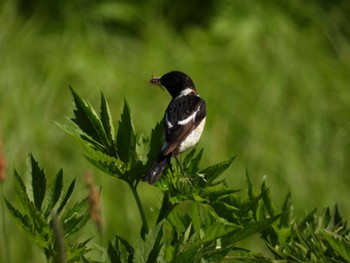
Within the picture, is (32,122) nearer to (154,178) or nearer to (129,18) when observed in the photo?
(129,18)

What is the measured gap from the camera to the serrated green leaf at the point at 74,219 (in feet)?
4.34

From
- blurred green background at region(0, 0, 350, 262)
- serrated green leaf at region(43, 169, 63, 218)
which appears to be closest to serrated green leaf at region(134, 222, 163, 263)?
serrated green leaf at region(43, 169, 63, 218)

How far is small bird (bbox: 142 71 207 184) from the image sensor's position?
2.04 metres

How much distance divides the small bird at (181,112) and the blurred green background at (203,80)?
314cm

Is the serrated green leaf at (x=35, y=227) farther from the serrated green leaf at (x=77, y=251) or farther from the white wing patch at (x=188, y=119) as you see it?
the white wing patch at (x=188, y=119)

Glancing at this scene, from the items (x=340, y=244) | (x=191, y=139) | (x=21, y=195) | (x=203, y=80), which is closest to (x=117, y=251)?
(x=21, y=195)

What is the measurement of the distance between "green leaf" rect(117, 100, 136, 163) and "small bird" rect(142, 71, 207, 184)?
22.0 inches

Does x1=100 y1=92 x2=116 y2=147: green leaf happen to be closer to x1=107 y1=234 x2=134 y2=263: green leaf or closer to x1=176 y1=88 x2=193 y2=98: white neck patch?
x1=107 y1=234 x2=134 y2=263: green leaf

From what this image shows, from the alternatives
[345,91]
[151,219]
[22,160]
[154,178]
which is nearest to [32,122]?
[22,160]

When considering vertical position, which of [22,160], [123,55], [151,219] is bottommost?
[151,219]

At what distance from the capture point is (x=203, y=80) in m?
6.27

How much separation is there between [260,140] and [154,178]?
463 cm

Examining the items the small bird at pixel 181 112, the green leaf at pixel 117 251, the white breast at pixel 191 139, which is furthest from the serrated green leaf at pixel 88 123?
the white breast at pixel 191 139

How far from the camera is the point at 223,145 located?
5820 mm
